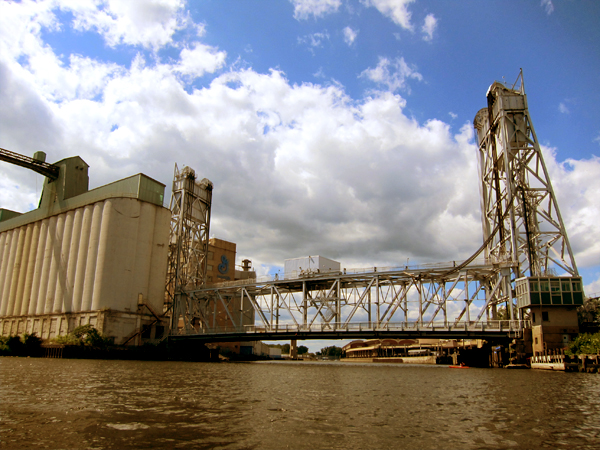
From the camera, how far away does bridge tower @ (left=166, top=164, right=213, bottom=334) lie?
7712 cm

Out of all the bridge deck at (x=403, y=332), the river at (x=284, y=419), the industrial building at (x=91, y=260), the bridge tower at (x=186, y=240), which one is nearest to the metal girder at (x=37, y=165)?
the industrial building at (x=91, y=260)

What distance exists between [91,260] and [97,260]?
1.48 meters

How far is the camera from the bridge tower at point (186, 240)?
77.1 m

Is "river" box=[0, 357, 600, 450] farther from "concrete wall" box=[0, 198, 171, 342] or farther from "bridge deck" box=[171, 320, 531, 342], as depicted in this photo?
"concrete wall" box=[0, 198, 171, 342]

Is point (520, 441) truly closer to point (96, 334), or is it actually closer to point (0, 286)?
point (96, 334)

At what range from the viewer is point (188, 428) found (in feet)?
38.1

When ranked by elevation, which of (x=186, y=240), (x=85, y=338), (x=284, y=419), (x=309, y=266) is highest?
(x=186, y=240)

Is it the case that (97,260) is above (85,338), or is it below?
above

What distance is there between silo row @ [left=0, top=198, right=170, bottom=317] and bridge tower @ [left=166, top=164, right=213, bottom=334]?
106 inches

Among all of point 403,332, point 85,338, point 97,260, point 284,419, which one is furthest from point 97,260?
point 284,419

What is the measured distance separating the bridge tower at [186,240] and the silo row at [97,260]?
2695mm

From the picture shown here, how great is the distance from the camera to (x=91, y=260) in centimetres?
7294

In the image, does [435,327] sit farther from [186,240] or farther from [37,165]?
[37,165]

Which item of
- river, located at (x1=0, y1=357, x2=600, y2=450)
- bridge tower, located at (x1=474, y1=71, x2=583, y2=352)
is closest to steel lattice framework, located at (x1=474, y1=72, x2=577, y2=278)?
bridge tower, located at (x1=474, y1=71, x2=583, y2=352)
